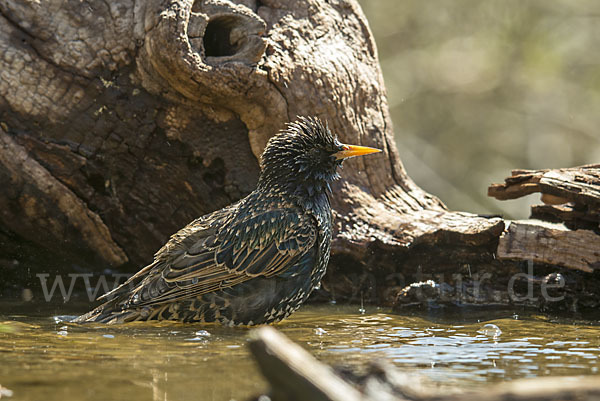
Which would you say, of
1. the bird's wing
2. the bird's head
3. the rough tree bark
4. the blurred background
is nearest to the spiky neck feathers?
the bird's head

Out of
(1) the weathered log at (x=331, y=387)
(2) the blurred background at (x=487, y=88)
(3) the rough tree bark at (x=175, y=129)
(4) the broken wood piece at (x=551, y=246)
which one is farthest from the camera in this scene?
(2) the blurred background at (x=487, y=88)

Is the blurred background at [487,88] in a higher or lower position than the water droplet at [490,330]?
higher

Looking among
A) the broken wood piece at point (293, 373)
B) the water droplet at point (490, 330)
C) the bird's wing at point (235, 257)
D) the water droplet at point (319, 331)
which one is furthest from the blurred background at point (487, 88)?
the broken wood piece at point (293, 373)

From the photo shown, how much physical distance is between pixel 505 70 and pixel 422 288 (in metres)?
10.9

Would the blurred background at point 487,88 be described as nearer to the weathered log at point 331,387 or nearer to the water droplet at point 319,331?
the water droplet at point 319,331

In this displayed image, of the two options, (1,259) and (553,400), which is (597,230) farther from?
(1,259)

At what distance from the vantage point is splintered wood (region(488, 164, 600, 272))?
5.59 m

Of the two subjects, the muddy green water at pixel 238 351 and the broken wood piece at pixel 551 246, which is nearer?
the muddy green water at pixel 238 351

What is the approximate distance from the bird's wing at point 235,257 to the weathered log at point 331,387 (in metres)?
2.81

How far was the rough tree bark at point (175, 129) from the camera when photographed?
5.98 meters

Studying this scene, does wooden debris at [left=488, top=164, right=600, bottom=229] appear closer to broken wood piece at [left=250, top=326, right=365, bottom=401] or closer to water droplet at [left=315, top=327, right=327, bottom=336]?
water droplet at [left=315, top=327, right=327, bottom=336]

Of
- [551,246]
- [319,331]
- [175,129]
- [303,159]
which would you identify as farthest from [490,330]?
[175,129]

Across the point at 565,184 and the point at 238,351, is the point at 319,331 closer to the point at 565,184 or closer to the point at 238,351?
the point at 238,351

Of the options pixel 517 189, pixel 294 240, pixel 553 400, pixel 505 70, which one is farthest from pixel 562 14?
pixel 553 400
